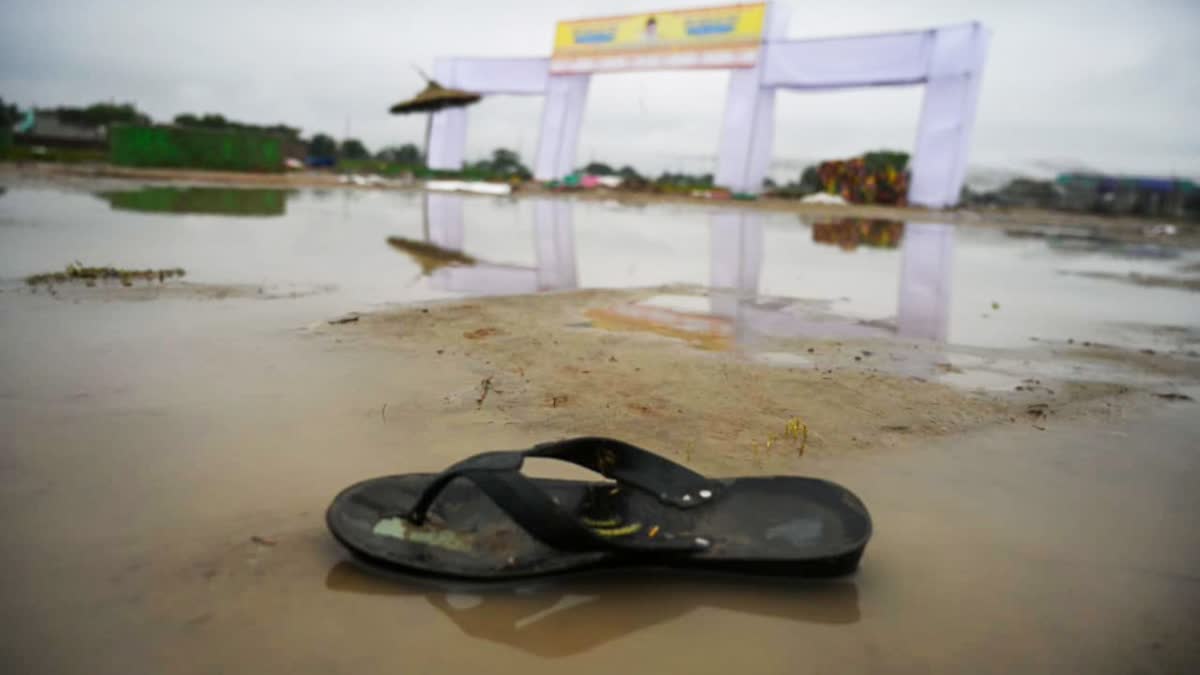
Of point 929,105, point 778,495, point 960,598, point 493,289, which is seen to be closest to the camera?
point 960,598

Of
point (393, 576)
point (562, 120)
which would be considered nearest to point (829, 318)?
point (393, 576)

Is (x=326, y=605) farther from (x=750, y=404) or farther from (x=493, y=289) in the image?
(x=493, y=289)

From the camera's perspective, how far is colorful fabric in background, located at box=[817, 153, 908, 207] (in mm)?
25406

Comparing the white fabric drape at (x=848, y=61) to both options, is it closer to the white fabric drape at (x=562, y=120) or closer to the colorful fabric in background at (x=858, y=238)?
the white fabric drape at (x=562, y=120)

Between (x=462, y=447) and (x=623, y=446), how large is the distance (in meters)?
0.58

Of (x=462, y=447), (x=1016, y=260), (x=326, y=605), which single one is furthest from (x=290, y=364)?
(x=1016, y=260)

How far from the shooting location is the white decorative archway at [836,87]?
20672mm

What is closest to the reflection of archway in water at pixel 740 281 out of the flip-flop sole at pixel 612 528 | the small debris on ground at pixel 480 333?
the small debris on ground at pixel 480 333

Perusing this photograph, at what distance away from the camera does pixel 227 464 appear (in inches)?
69.1

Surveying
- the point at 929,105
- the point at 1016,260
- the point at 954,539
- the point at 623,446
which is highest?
the point at 929,105

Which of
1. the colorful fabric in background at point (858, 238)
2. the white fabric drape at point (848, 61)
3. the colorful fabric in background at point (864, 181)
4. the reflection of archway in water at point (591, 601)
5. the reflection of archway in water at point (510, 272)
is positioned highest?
the white fabric drape at point (848, 61)

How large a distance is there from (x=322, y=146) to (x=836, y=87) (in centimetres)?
4981

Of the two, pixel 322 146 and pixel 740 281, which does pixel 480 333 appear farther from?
pixel 322 146

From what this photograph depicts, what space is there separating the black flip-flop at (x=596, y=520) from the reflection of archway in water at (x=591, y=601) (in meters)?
0.03
